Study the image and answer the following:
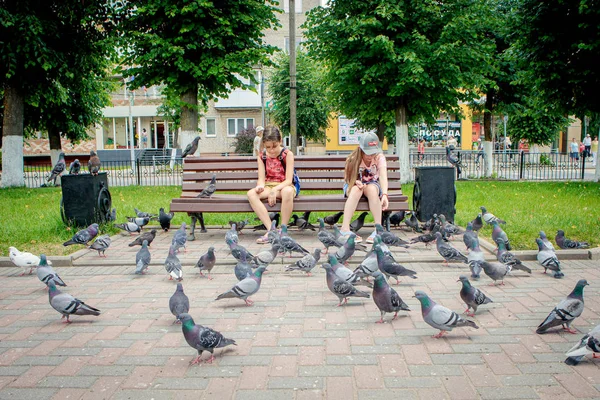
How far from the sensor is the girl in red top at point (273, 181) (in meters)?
8.46

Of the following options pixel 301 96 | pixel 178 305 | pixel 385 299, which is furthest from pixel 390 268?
pixel 301 96

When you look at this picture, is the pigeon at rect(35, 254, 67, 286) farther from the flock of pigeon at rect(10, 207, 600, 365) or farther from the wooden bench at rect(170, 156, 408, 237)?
the wooden bench at rect(170, 156, 408, 237)

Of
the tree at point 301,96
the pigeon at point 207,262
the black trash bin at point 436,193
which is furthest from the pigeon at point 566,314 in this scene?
the tree at point 301,96

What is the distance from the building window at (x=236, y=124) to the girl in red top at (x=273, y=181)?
3947 cm

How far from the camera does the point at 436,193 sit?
30.9 ft

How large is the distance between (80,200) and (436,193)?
6223 millimetres

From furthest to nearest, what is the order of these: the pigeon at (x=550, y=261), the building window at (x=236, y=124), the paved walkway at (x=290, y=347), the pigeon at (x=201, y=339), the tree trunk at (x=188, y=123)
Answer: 1. the building window at (x=236, y=124)
2. the tree trunk at (x=188, y=123)
3. the pigeon at (x=550, y=261)
4. the pigeon at (x=201, y=339)
5. the paved walkway at (x=290, y=347)

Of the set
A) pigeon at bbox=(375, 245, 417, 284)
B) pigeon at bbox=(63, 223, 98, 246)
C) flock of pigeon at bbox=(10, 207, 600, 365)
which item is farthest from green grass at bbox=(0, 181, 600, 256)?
pigeon at bbox=(375, 245, 417, 284)

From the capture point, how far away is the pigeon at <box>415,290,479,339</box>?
444 cm

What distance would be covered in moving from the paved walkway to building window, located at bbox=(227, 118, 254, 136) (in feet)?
138

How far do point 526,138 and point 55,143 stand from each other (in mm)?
27909

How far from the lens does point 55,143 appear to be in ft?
84.1

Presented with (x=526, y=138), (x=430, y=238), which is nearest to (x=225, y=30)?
(x=430, y=238)

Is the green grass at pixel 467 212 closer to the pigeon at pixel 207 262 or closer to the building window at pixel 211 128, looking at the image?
the pigeon at pixel 207 262
